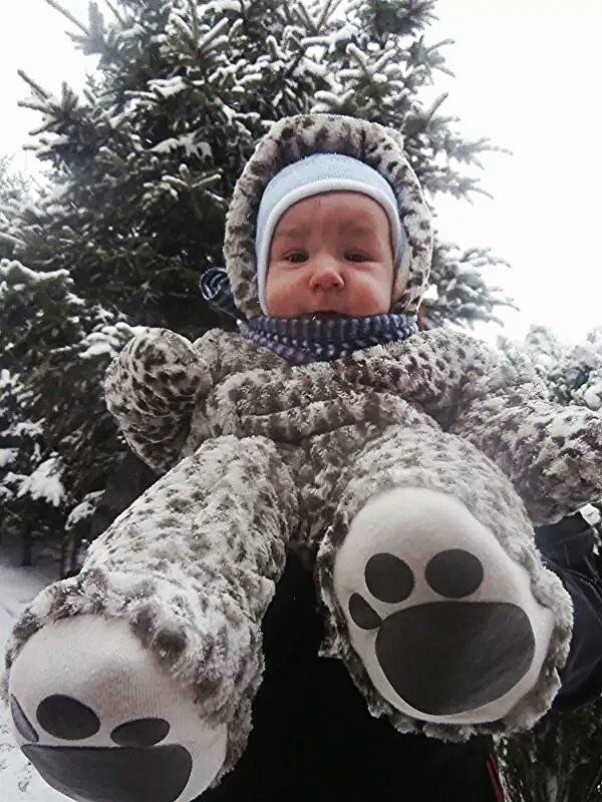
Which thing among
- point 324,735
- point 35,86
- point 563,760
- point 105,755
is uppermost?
point 35,86

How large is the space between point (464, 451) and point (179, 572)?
0.31 metres

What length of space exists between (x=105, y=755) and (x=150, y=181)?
2956 mm

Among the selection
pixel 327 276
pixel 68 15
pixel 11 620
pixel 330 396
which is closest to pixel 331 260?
pixel 327 276

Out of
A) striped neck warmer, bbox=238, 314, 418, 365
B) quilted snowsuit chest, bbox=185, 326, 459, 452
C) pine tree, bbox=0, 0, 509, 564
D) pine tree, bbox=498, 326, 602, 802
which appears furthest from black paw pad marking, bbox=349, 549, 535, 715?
pine tree, bbox=0, 0, 509, 564

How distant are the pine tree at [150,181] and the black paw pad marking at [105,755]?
7.54 ft

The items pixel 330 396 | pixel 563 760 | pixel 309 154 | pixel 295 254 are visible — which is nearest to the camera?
pixel 330 396

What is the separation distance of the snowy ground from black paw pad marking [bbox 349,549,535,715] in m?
0.65

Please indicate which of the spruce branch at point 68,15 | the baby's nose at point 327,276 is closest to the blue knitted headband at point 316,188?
the baby's nose at point 327,276

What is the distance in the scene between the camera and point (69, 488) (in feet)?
12.2

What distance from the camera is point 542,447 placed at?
0.77 metres

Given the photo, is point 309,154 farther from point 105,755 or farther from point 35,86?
point 35,86

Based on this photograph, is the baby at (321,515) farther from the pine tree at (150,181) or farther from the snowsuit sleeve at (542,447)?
the pine tree at (150,181)

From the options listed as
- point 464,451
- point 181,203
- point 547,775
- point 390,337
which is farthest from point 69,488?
point 464,451

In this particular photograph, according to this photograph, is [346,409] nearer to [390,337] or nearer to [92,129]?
[390,337]
